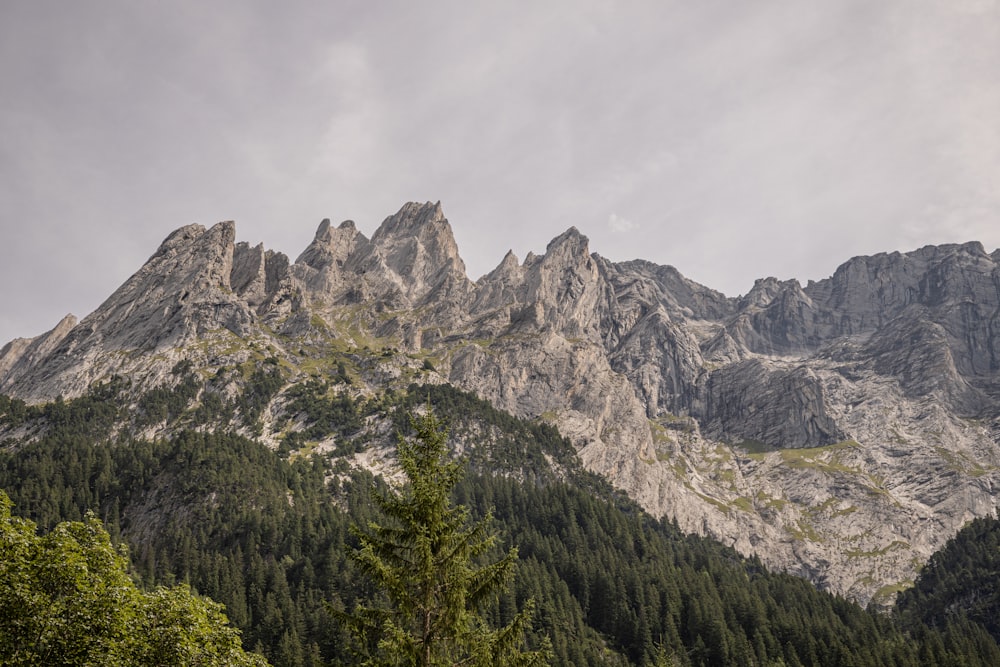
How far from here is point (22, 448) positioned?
191m

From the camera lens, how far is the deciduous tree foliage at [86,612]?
22484mm

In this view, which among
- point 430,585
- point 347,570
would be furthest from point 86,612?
point 347,570

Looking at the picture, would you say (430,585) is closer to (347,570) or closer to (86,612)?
(86,612)

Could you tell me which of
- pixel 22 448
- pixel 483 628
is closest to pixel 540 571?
pixel 483 628

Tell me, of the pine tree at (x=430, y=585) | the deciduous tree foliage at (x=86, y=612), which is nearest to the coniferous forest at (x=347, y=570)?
the deciduous tree foliage at (x=86, y=612)

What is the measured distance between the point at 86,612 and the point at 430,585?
1213cm

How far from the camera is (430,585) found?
25219 mm

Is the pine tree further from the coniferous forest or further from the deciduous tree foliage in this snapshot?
the coniferous forest

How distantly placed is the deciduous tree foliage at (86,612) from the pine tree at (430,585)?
18.4 feet

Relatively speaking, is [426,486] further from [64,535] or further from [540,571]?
[540,571]

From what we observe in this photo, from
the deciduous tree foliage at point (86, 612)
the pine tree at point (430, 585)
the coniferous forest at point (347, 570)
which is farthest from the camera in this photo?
the coniferous forest at point (347, 570)

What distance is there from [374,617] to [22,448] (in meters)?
214

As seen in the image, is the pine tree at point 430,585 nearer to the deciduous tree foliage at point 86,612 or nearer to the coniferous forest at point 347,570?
the deciduous tree foliage at point 86,612

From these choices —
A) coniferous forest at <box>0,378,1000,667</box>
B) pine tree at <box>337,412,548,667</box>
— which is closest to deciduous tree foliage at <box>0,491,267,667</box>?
pine tree at <box>337,412,548,667</box>
